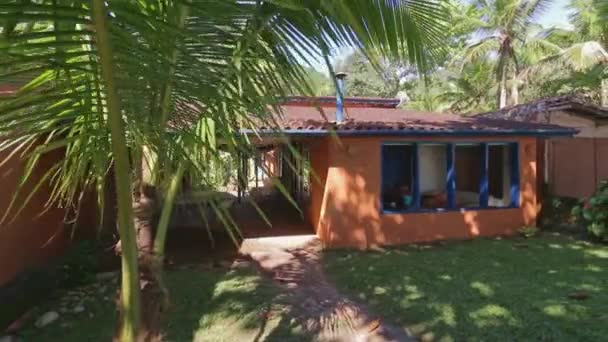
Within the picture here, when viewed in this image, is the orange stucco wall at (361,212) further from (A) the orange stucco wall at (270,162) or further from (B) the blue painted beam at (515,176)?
(A) the orange stucco wall at (270,162)

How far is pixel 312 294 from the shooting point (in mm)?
6426

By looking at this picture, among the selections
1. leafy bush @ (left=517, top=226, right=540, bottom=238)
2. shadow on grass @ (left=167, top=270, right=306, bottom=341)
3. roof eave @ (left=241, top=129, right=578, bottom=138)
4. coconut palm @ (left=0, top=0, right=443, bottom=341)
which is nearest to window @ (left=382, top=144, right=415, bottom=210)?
roof eave @ (left=241, top=129, right=578, bottom=138)

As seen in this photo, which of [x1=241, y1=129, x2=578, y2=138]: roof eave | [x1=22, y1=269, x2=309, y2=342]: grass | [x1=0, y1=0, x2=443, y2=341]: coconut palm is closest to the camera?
[x1=0, y1=0, x2=443, y2=341]: coconut palm

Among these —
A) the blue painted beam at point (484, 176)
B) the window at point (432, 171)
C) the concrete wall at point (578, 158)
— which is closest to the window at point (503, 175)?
the blue painted beam at point (484, 176)

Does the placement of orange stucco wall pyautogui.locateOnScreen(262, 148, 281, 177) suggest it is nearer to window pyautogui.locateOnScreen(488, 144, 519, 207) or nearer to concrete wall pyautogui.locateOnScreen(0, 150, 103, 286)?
concrete wall pyautogui.locateOnScreen(0, 150, 103, 286)

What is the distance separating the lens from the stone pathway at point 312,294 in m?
5.14

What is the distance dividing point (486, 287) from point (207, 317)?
4.06m

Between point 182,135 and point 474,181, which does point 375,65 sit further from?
point 474,181

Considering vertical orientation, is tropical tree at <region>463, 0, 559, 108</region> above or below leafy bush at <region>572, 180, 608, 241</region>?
above

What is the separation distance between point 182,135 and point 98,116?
50 cm

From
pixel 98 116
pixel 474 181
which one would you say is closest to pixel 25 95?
pixel 98 116

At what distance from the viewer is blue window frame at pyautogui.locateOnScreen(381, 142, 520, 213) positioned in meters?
10.5

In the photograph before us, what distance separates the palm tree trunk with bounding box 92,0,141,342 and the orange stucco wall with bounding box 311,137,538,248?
22.9 ft

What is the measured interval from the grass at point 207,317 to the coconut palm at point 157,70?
2.66 m
